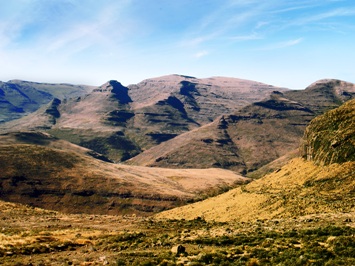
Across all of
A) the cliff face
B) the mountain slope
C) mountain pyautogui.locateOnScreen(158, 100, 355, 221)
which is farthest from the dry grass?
the mountain slope

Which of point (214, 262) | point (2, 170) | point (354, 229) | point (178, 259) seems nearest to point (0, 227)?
point (178, 259)

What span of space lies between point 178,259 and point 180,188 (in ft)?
540

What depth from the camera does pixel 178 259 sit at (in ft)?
Result: 89.2

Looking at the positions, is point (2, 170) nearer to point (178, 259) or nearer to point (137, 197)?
point (137, 197)

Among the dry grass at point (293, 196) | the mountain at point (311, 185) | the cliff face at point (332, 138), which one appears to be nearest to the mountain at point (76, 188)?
the mountain at point (311, 185)

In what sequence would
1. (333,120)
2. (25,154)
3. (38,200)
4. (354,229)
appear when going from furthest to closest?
(25,154)
(38,200)
(333,120)
(354,229)

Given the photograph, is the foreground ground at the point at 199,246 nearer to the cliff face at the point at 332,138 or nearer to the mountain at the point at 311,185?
the mountain at the point at 311,185

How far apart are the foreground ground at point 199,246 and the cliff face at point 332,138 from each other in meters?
30.2

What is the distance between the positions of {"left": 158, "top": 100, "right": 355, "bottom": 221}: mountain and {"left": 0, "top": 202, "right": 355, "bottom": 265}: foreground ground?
14.2 meters

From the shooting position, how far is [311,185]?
212 ft

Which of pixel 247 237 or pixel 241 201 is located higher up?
pixel 247 237

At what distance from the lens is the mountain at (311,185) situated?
54219 millimetres

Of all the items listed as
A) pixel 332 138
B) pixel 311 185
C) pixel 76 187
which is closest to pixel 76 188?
pixel 76 187

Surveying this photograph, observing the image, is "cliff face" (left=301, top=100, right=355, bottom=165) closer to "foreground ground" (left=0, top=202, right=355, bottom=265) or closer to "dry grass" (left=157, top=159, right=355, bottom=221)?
"dry grass" (left=157, top=159, right=355, bottom=221)
